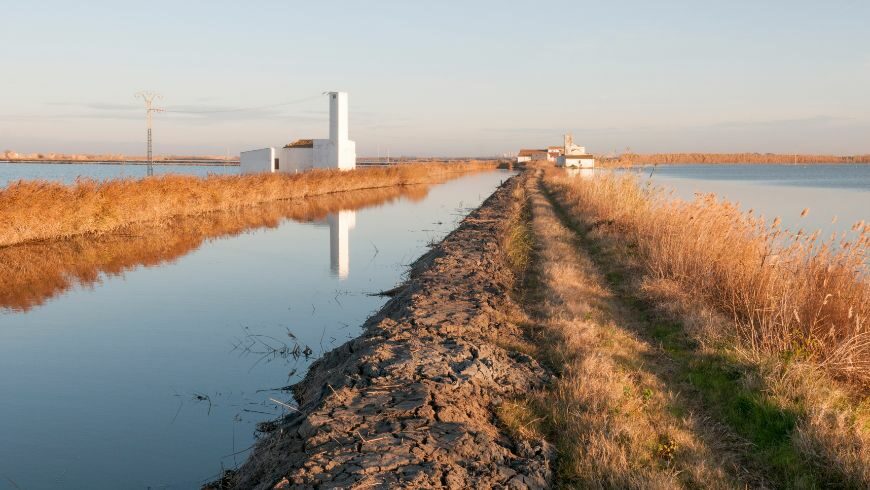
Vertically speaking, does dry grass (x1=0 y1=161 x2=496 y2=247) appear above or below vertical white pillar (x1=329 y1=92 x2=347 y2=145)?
below

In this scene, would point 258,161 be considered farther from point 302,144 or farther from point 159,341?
point 159,341

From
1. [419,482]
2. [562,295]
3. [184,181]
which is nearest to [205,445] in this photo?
[419,482]

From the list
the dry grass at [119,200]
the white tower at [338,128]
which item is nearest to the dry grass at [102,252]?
the dry grass at [119,200]

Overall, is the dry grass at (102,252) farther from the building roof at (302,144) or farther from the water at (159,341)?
the building roof at (302,144)

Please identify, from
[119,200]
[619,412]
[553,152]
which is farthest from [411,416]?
[553,152]

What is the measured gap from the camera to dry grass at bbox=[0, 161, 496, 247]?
17453 mm

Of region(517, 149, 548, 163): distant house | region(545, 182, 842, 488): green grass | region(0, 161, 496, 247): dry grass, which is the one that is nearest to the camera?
region(545, 182, 842, 488): green grass

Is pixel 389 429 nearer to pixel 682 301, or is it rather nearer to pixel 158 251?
pixel 682 301

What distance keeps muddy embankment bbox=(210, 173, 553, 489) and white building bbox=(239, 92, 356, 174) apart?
142 ft

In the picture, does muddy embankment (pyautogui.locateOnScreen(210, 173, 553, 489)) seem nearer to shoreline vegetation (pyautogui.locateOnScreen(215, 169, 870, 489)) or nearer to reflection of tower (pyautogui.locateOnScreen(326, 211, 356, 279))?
shoreline vegetation (pyautogui.locateOnScreen(215, 169, 870, 489))

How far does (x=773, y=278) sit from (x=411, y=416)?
538 cm

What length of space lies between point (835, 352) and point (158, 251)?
15.4m

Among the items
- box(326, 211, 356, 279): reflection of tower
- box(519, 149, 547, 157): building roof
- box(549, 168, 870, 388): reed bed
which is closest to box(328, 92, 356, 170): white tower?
box(326, 211, 356, 279): reflection of tower

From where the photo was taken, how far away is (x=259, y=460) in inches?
196
